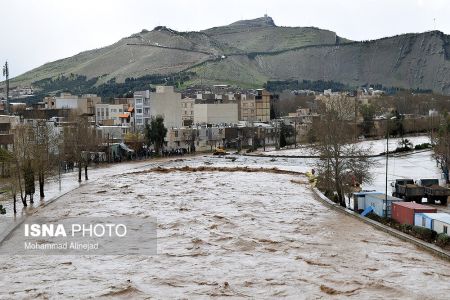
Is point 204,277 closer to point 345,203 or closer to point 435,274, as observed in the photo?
point 435,274

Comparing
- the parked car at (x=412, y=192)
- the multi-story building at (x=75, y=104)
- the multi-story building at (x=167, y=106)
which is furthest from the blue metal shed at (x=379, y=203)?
the multi-story building at (x=75, y=104)

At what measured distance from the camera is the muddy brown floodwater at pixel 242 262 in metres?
19.2

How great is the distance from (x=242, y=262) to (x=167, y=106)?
69.4 meters

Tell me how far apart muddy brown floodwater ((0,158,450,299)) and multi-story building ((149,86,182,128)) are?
177ft

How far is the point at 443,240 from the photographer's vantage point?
2330 cm

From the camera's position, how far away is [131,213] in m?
33.3

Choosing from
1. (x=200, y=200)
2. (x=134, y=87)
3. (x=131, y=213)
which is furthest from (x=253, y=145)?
(x=134, y=87)

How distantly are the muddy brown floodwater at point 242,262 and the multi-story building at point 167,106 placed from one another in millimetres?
→ 53950

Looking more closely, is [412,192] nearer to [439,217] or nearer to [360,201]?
[360,201]

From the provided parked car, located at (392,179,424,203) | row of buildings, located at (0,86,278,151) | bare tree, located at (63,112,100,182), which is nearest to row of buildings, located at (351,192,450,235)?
parked car, located at (392,179,424,203)

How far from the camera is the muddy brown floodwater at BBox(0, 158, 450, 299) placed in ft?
63.1

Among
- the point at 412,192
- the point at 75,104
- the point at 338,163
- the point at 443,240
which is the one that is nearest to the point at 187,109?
the point at 75,104

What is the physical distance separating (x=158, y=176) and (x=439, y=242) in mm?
33156

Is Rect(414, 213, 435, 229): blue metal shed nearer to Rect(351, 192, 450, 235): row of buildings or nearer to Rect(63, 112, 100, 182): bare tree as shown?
Rect(351, 192, 450, 235): row of buildings
